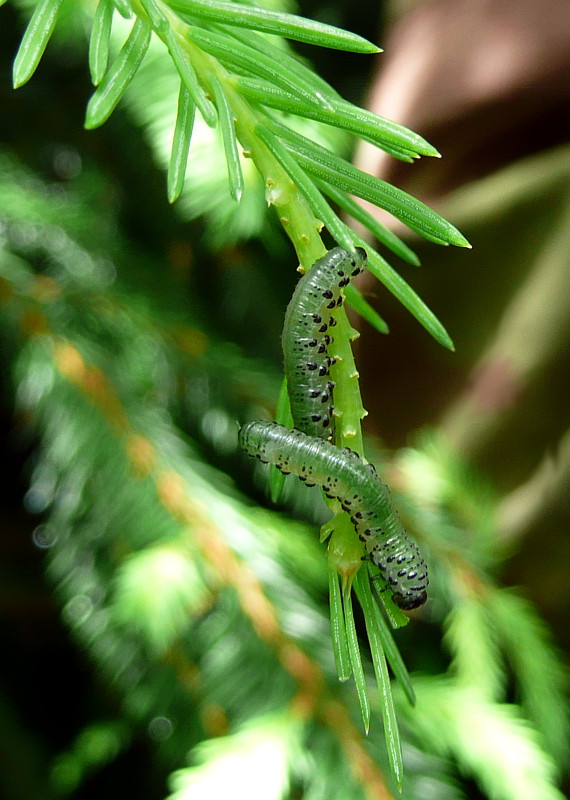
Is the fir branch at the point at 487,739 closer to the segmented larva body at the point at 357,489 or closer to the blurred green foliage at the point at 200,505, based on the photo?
the blurred green foliage at the point at 200,505

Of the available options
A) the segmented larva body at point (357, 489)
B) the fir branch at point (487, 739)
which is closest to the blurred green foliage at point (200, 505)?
the fir branch at point (487, 739)

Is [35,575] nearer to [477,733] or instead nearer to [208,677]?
[208,677]

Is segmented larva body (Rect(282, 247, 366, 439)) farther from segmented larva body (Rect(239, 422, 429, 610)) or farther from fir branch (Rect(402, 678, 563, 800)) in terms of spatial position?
fir branch (Rect(402, 678, 563, 800))

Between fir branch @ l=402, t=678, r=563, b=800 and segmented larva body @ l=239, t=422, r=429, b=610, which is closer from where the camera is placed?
segmented larva body @ l=239, t=422, r=429, b=610

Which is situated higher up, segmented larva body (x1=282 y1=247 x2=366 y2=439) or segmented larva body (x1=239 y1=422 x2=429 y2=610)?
segmented larva body (x1=282 y1=247 x2=366 y2=439)

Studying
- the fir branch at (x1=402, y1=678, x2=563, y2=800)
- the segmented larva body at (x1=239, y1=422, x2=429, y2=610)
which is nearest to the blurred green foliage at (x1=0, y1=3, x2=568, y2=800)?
the fir branch at (x1=402, y1=678, x2=563, y2=800)

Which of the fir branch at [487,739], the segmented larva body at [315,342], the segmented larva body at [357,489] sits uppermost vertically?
the segmented larva body at [315,342]

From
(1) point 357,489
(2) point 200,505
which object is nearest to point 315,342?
(1) point 357,489

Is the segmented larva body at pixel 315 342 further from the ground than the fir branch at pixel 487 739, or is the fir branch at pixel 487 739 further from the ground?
the segmented larva body at pixel 315 342

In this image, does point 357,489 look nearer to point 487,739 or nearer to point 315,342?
point 315,342
